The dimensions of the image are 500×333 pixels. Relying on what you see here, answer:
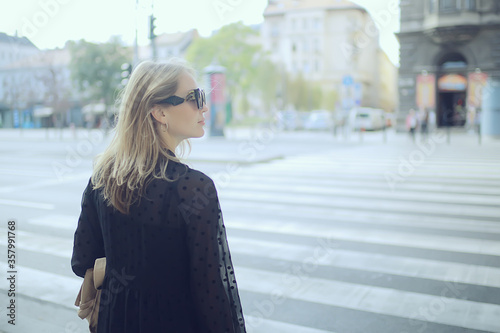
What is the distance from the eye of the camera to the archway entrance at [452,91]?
32156 millimetres

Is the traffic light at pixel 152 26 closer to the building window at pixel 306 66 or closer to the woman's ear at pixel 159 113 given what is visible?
the woman's ear at pixel 159 113

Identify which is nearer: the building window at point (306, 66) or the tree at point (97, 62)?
the tree at point (97, 62)

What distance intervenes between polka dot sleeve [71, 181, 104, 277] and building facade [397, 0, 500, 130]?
3121cm

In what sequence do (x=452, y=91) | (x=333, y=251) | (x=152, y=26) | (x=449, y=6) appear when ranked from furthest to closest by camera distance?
1. (x=452, y=91)
2. (x=449, y=6)
3. (x=152, y=26)
4. (x=333, y=251)

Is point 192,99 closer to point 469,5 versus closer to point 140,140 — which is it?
point 140,140

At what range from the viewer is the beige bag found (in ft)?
6.14

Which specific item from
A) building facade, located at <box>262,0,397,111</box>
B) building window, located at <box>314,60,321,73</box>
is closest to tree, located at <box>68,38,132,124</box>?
building facade, located at <box>262,0,397,111</box>

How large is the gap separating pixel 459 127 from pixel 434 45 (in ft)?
18.9

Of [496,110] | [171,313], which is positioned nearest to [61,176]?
[171,313]

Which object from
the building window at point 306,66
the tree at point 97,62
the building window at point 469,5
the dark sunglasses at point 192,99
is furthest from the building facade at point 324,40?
the dark sunglasses at point 192,99

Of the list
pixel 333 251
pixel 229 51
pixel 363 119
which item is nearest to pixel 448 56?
pixel 363 119

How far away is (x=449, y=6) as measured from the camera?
31359 millimetres

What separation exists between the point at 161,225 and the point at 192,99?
467 millimetres

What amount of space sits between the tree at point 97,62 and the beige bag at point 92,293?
3528cm
